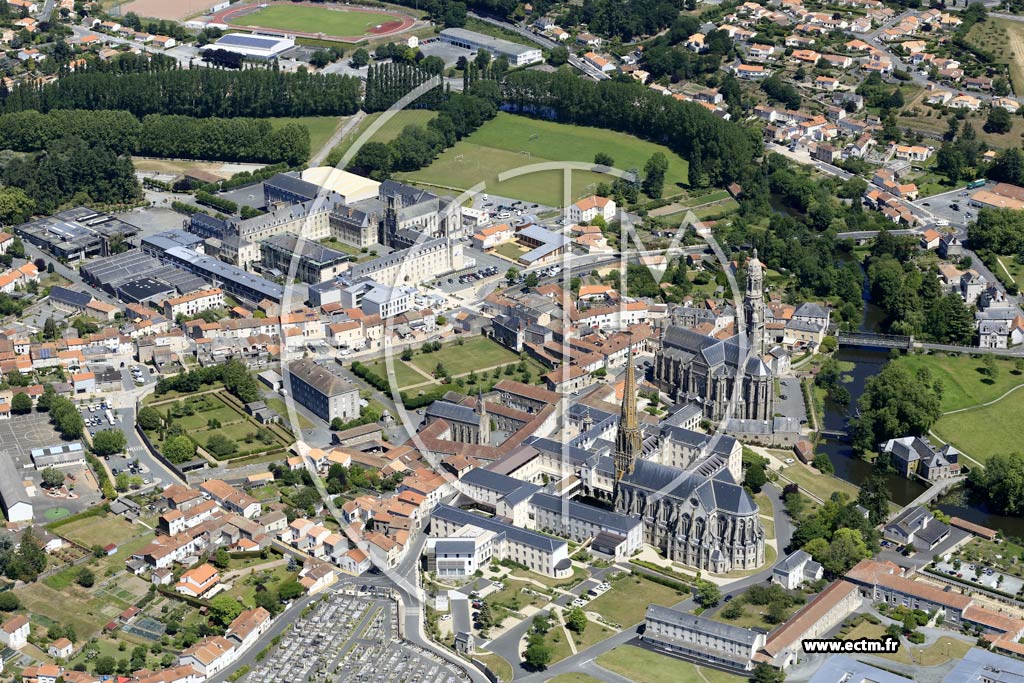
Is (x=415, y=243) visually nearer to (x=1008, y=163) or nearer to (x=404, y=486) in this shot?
(x=404, y=486)

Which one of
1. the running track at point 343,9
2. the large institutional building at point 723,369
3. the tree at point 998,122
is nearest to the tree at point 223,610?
the large institutional building at point 723,369

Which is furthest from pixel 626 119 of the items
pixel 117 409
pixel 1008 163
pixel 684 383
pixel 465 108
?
pixel 117 409

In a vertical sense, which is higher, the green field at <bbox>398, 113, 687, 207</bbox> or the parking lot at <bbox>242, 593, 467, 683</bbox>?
the green field at <bbox>398, 113, 687, 207</bbox>

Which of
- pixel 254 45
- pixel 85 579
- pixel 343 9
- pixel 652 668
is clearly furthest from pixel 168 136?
pixel 652 668

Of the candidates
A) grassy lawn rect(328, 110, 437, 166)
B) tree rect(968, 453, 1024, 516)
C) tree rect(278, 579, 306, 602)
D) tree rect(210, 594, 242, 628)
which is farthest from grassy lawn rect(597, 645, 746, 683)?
grassy lawn rect(328, 110, 437, 166)

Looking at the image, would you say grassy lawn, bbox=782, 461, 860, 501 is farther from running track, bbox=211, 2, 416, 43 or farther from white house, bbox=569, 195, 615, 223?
running track, bbox=211, 2, 416, 43

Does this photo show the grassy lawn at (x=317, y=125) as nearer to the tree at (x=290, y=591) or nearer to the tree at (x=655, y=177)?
the tree at (x=655, y=177)
